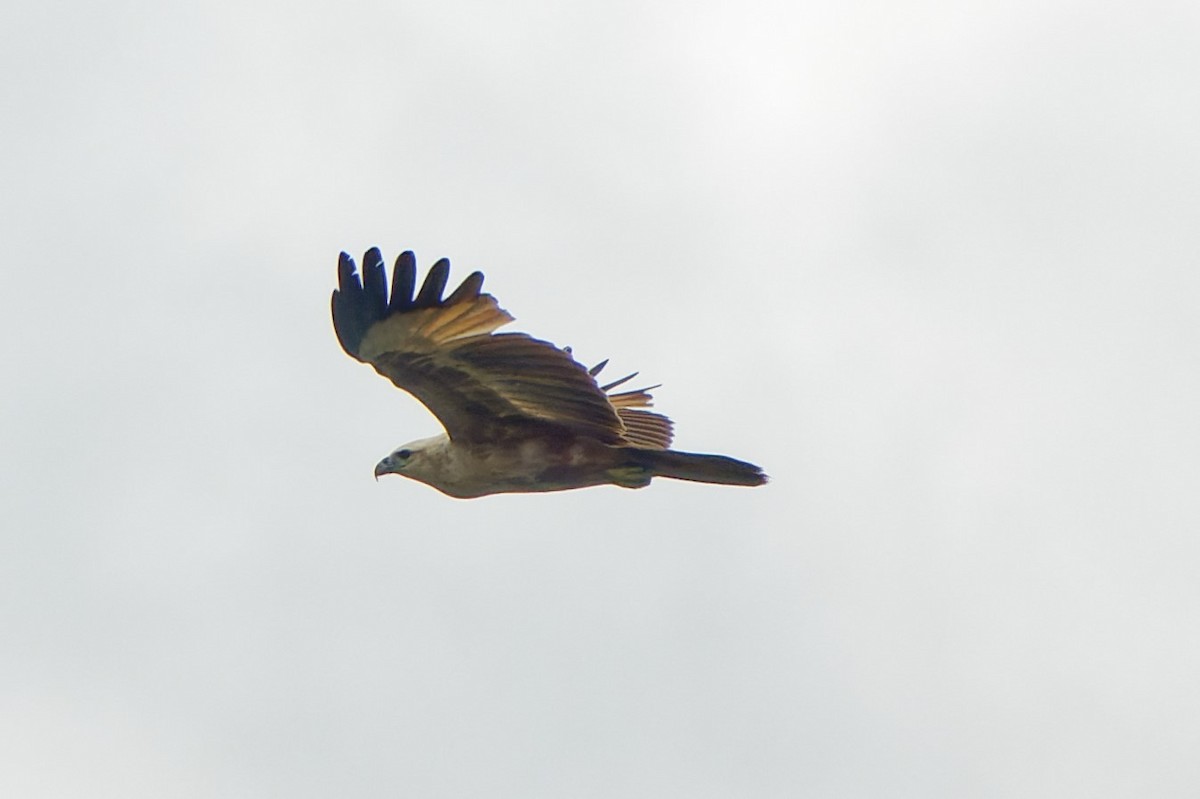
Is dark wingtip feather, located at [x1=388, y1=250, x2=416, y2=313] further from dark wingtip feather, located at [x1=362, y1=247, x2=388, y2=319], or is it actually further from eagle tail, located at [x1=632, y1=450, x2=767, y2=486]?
eagle tail, located at [x1=632, y1=450, x2=767, y2=486]

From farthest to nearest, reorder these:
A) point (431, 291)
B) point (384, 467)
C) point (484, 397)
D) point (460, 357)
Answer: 1. point (384, 467)
2. point (484, 397)
3. point (460, 357)
4. point (431, 291)

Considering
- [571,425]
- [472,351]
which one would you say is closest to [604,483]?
[571,425]

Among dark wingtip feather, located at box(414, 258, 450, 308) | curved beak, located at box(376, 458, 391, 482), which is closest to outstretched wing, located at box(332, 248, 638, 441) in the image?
dark wingtip feather, located at box(414, 258, 450, 308)

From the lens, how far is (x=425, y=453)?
542 inches

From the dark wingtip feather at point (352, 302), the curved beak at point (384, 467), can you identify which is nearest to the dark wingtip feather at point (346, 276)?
the dark wingtip feather at point (352, 302)

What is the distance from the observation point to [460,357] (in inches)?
508

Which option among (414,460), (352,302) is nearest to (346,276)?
(352,302)

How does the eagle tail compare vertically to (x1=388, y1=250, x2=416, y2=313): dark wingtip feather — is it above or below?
below

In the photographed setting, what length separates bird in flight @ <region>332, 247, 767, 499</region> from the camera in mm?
12680

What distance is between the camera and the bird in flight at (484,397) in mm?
12680

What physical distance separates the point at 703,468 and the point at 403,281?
196 cm

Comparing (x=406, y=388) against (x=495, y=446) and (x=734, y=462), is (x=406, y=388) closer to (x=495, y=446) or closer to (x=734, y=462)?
(x=495, y=446)

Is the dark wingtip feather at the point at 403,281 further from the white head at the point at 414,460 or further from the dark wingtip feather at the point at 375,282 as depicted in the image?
the white head at the point at 414,460

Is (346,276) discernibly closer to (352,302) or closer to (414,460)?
(352,302)
